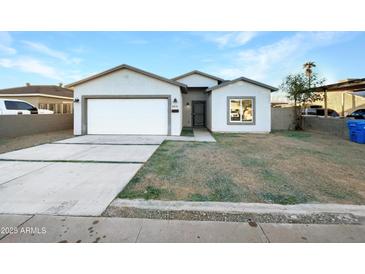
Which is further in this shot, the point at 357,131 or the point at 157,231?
the point at 357,131

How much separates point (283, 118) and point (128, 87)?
12.3m

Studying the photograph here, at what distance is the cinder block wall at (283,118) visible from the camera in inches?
649

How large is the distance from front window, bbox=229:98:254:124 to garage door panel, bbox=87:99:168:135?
4.56 m

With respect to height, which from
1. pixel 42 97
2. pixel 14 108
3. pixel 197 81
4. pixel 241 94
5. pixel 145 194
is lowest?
pixel 145 194

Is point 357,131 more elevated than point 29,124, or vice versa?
point 29,124

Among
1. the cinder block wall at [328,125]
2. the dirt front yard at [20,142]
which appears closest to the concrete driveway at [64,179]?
the dirt front yard at [20,142]

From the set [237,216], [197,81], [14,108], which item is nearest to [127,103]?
[14,108]

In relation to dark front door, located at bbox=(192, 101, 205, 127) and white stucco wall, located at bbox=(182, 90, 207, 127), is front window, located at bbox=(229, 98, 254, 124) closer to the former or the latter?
white stucco wall, located at bbox=(182, 90, 207, 127)

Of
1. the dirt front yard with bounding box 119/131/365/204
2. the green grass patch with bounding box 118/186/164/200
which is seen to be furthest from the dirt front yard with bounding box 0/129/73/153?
the green grass patch with bounding box 118/186/164/200

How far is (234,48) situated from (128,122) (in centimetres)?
993

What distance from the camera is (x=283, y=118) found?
16.6m

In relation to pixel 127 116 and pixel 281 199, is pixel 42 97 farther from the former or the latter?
pixel 281 199
